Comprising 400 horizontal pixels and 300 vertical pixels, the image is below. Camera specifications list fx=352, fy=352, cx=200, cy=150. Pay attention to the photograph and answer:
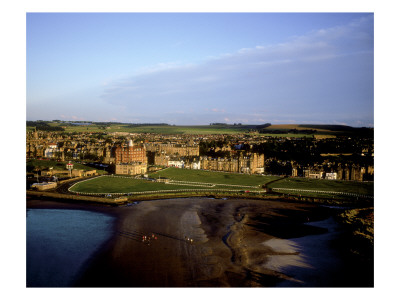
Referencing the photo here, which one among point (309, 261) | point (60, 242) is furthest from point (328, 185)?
point (60, 242)

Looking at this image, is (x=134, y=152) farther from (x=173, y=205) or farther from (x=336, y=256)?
(x=336, y=256)

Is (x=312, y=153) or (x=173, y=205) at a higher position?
(x=312, y=153)

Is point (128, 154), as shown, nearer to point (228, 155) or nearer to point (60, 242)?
point (228, 155)

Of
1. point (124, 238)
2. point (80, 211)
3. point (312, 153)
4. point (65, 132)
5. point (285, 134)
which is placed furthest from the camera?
point (285, 134)

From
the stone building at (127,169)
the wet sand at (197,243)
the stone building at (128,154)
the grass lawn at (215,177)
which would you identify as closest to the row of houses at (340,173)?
the grass lawn at (215,177)

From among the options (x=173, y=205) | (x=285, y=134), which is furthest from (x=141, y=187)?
(x=285, y=134)

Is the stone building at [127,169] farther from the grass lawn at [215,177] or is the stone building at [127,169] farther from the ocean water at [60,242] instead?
the ocean water at [60,242]
